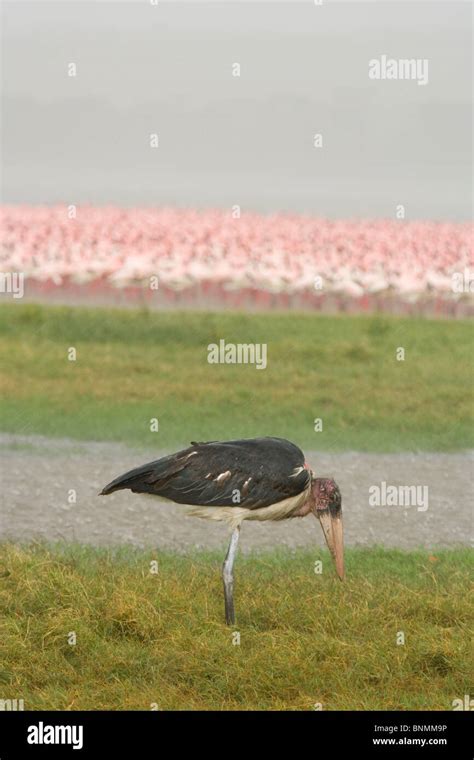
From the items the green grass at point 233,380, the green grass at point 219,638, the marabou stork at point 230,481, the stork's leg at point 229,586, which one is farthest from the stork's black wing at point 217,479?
the green grass at point 233,380

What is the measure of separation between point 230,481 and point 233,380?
34.4 ft

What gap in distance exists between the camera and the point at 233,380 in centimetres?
1855

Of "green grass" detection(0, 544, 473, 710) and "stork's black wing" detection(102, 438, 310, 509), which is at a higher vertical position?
"stork's black wing" detection(102, 438, 310, 509)

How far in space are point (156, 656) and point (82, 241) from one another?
27982 millimetres

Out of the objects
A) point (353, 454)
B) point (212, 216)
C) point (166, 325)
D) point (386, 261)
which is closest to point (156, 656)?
A: point (353, 454)

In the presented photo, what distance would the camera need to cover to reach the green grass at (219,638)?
24.3 feet

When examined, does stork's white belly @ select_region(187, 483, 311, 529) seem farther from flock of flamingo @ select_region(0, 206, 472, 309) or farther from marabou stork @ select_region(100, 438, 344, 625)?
flock of flamingo @ select_region(0, 206, 472, 309)

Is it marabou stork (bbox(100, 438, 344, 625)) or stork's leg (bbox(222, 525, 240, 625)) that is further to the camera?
stork's leg (bbox(222, 525, 240, 625))

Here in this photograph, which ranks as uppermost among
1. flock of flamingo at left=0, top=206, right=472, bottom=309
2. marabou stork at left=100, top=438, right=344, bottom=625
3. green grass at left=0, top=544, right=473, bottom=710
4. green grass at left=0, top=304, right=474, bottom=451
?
flock of flamingo at left=0, top=206, right=472, bottom=309

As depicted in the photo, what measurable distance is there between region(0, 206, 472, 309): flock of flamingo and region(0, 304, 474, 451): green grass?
4163 millimetres

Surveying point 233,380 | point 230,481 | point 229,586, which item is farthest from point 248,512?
point 233,380

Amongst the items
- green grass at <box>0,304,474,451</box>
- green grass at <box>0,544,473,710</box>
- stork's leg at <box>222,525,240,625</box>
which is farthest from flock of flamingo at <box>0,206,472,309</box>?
stork's leg at <box>222,525,240,625</box>

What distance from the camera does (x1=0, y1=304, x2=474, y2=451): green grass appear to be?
16.0 meters

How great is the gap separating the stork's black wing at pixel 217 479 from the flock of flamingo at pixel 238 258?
60.0 feet
